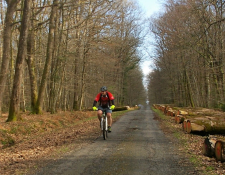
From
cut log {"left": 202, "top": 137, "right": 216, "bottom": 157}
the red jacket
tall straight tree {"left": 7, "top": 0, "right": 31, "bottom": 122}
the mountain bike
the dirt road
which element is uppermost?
tall straight tree {"left": 7, "top": 0, "right": 31, "bottom": 122}

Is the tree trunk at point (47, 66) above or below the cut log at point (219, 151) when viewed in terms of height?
above

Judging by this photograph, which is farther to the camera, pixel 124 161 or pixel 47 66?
pixel 47 66

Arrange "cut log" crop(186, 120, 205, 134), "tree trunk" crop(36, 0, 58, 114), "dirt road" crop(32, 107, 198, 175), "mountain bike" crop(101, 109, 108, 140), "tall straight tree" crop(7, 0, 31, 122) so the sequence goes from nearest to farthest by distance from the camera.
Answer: "dirt road" crop(32, 107, 198, 175)
"mountain bike" crop(101, 109, 108, 140)
"cut log" crop(186, 120, 205, 134)
"tall straight tree" crop(7, 0, 31, 122)
"tree trunk" crop(36, 0, 58, 114)

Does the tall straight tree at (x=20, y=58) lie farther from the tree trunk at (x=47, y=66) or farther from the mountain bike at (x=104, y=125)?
the mountain bike at (x=104, y=125)

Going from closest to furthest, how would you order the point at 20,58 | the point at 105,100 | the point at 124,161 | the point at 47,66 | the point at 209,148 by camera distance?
the point at 124,161
the point at 209,148
the point at 105,100
the point at 20,58
the point at 47,66

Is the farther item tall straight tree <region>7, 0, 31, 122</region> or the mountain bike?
tall straight tree <region>7, 0, 31, 122</region>

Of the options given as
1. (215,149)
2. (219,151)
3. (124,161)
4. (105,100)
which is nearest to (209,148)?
(215,149)

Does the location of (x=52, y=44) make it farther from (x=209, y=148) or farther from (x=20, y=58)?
(x=209, y=148)

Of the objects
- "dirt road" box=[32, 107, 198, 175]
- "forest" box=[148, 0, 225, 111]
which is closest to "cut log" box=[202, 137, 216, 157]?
"dirt road" box=[32, 107, 198, 175]

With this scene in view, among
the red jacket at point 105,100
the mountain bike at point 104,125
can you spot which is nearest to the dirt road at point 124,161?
the mountain bike at point 104,125

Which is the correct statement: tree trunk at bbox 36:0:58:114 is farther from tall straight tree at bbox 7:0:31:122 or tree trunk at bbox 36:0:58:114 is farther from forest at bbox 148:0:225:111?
forest at bbox 148:0:225:111

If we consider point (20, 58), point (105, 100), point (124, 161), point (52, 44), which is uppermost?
point (52, 44)

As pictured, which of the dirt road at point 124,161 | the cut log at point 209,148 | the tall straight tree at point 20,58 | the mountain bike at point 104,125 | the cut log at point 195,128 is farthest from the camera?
the tall straight tree at point 20,58

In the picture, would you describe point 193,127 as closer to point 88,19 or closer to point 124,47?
point 88,19
